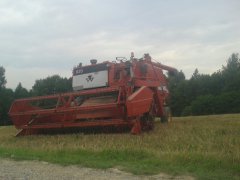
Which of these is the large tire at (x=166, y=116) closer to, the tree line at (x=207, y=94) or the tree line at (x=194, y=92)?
the tree line at (x=194, y=92)

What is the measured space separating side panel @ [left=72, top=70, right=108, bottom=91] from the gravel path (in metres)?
6.06

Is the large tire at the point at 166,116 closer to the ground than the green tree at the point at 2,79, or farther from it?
closer to the ground

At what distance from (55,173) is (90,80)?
742cm

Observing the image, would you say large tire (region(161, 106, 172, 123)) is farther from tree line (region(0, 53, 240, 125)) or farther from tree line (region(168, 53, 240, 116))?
tree line (region(168, 53, 240, 116))

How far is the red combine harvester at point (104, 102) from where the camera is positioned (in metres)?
12.1

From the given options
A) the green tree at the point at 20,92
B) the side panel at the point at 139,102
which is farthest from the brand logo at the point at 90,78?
the green tree at the point at 20,92

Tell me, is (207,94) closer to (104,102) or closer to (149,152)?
(104,102)

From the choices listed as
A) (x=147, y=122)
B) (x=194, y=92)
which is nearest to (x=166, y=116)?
(x=147, y=122)

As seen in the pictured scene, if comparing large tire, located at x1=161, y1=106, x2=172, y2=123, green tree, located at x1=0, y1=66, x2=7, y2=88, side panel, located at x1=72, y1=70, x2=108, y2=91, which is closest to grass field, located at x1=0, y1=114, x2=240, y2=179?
side panel, located at x1=72, y1=70, x2=108, y2=91

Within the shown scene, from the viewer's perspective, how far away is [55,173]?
23.5 feet

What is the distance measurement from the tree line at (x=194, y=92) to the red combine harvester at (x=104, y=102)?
120 feet

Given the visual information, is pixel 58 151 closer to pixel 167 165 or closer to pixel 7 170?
pixel 7 170

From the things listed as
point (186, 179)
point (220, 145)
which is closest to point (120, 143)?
point (220, 145)

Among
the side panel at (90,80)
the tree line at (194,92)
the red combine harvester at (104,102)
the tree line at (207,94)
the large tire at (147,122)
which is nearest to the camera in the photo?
the red combine harvester at (104,102)
